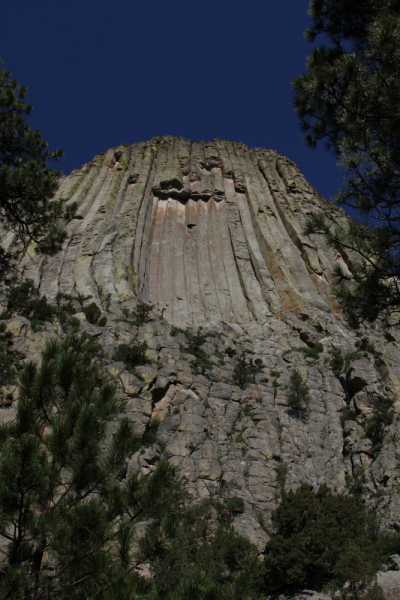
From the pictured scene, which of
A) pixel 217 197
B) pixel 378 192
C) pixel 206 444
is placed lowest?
pixel 378 192

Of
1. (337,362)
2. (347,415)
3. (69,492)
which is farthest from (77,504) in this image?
(337,362)

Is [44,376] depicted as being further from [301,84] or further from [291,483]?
[291,483]

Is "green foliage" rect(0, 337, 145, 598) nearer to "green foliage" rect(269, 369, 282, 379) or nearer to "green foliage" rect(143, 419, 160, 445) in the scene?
"green foliage" rect(143, 419, 160, 445)

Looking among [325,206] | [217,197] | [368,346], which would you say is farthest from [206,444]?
[325,206]

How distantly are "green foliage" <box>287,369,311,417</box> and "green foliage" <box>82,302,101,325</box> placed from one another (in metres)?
10.0

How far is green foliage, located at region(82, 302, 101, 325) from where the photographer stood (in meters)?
23.3

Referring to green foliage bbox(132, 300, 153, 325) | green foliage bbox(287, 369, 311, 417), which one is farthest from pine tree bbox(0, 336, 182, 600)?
green foliage bbox(132, 300, 153, 325)

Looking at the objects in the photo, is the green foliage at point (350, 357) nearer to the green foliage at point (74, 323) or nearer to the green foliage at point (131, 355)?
the green foliage at point (131, 355)

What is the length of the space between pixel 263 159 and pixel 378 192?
4022 centimetres

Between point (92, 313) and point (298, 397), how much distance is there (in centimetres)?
1073

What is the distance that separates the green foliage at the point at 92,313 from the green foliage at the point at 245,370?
288 inches

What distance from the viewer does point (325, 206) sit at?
44.1 metres

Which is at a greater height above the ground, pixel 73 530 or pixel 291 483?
pixel 291 483

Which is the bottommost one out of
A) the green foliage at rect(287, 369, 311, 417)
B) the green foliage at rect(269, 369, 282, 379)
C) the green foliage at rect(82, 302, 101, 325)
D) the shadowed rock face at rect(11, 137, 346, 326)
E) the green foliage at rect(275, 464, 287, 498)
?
the green foliage at rect(275, 464, 287, 498)
